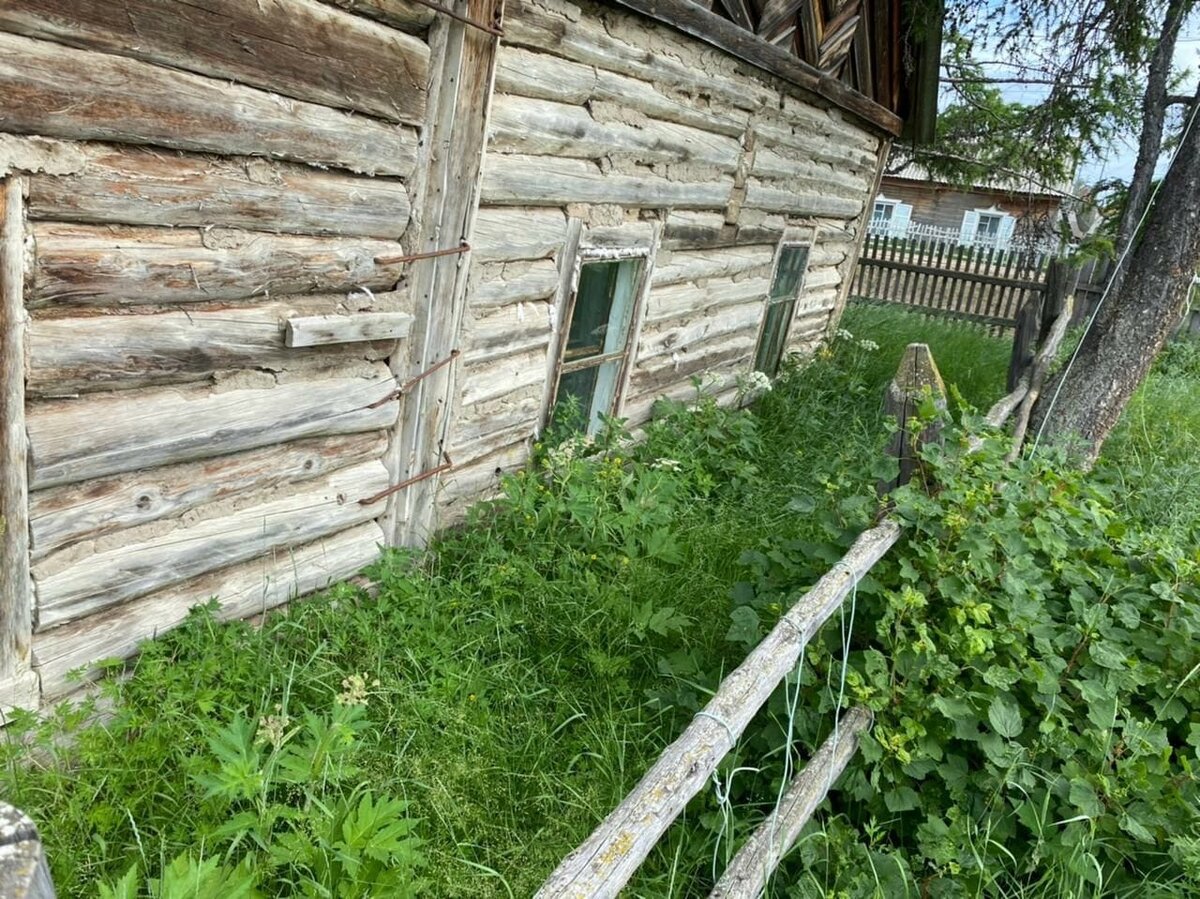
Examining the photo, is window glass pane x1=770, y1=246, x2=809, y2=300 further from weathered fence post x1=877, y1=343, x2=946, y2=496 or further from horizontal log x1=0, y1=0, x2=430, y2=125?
horizontal log x1=0, y1=0, x2=430, y2=125

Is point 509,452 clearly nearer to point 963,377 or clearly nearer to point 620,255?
point 620,255

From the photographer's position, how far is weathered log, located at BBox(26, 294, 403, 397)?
2088 mm

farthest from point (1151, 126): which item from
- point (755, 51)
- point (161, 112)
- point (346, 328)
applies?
point (161, 112)

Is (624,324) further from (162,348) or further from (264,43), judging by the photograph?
(162,348)

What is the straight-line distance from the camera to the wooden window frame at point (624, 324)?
4.14 m

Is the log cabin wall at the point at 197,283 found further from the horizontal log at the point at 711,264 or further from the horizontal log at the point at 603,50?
the horizontal log at the point at 711,264

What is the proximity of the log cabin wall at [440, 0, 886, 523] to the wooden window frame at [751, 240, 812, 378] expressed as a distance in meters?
0.19

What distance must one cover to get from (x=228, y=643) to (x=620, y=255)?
2765 mm

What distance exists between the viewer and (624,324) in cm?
481

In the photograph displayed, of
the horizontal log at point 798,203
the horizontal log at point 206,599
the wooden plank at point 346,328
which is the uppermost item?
the horizontal log at point 798,203

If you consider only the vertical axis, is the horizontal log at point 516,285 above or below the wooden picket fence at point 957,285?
below

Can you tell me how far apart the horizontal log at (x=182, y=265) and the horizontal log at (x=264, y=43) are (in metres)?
0.44

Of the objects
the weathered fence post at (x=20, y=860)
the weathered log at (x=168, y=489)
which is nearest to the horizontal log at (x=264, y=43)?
the weathered log at (x=168, y=489)

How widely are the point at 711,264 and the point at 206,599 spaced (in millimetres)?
3906
